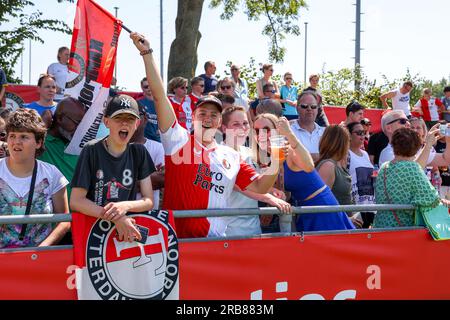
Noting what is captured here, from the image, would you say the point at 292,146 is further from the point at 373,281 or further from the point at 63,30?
the point at 63,30

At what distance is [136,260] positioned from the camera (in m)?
3.94

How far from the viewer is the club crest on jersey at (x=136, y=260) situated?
384 centimetres

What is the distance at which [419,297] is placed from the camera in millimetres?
5184

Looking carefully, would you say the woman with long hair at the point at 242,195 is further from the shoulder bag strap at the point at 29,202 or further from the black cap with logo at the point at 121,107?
the shoulder bag strap at the point at 29,202

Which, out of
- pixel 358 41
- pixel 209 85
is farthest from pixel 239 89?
pixel 358 41

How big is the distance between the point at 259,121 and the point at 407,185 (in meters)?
1.43

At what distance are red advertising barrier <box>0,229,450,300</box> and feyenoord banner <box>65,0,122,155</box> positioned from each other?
5.78ft

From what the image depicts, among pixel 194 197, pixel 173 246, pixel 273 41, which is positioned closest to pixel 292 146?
pixel 194 197

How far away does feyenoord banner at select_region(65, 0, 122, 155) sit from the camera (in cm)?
515

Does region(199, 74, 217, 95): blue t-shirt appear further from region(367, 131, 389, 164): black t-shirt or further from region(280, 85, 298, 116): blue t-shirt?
region(367, 131, 389, 164): black t-shirt

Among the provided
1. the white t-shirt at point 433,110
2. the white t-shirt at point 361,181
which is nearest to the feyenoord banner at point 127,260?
the white t-shirt at point 361,181

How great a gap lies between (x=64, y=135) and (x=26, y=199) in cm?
124

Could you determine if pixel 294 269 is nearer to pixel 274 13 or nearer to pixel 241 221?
pixel 241 221

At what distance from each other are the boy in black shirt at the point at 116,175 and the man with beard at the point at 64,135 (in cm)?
116
